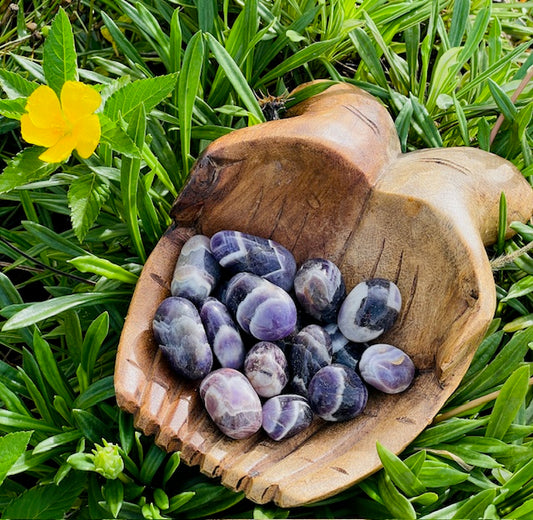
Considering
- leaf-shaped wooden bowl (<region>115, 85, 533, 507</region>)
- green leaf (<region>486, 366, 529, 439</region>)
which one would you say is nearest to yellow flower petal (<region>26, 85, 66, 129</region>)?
leaf-shaped wooden bowl (<region>115, 85, 533, 507</region>)

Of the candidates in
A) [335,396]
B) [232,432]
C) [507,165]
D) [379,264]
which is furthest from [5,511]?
[507,165]

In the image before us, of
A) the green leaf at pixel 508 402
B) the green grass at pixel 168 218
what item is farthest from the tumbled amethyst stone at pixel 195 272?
the green leaf at pixel 508 402

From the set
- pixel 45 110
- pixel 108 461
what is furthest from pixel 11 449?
pixel 45 110

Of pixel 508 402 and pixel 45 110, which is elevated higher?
pixel 45 110

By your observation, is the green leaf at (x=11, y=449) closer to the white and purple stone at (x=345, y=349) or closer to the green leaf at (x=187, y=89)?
the white and purple stone at (x=345, y=349)

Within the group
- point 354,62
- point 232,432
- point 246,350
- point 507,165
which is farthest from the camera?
point 354,62

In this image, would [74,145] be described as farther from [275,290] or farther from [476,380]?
[476,380]

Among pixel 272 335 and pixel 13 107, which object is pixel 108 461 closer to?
pixel 272 335
